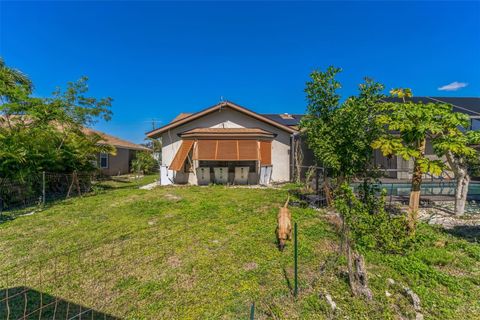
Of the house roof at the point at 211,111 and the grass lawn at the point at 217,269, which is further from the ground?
the house roof at the point at 211,111

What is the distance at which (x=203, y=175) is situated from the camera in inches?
651

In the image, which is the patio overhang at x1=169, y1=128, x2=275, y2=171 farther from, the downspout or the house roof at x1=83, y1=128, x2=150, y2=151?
the house roof at x1=83, y1=128, x2=150, y2=151

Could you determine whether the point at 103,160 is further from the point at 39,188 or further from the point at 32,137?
the point at 32,137

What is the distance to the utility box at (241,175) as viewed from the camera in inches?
646

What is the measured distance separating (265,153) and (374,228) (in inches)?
443

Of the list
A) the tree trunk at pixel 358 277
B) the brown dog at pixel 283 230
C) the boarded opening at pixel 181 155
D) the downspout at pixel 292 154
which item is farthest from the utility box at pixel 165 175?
the tree trunk at pixel 358 277

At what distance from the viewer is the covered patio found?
1587 centimetres

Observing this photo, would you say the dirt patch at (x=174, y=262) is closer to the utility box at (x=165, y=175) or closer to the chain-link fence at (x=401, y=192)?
the chain-link fence at (x=401, y=192)

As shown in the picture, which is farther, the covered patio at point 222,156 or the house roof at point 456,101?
the house roof at point 456,101

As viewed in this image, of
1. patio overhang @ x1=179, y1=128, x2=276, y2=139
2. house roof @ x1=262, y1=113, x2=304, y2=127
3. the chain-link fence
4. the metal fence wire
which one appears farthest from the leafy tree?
house roof @ x1=262, y1=113, x2=304, y2=127

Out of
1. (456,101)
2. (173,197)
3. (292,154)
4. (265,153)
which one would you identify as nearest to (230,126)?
(265,153)

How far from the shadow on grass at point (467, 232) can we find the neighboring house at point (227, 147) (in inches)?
416

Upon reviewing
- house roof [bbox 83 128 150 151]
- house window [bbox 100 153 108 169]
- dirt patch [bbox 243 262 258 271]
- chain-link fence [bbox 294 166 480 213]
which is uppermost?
house roof [bbox 83 128 150 151]

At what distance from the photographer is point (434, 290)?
3998 mm
